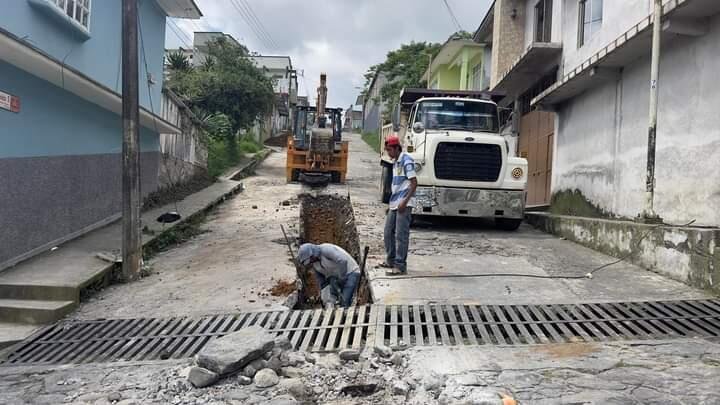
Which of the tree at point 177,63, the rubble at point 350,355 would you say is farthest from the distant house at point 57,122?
the tree at point 177,63

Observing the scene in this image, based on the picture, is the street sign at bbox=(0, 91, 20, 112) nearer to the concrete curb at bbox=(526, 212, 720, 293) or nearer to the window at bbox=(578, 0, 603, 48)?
the concrete curb at bbox=(526, 212, 720, 293)

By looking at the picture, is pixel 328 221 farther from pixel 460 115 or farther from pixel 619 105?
pixel 619 105

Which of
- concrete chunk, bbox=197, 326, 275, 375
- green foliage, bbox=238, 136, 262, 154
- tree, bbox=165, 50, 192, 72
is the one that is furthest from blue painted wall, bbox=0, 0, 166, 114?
green foliage, bbox=238, 136, 262, 154

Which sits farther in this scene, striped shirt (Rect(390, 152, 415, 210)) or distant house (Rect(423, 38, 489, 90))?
distant house (Rect(423, 38, 489, 90))

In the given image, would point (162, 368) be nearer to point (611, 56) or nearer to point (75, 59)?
point (75, 59)

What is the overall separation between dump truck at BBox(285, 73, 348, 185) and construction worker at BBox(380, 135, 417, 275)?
12282 mm

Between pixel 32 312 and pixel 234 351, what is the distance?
3.41m

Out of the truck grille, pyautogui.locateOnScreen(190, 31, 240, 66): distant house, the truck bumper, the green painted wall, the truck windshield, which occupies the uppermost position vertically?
pyautogui.locateOnScreen(190, 31, 240, 66): distant house

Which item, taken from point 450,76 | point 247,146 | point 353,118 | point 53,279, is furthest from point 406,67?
point 353,118

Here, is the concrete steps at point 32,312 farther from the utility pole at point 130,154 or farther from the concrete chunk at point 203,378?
the concrete chunk at point 203,378

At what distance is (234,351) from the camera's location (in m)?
4.20

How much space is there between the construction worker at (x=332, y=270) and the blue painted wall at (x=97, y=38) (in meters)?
4.93

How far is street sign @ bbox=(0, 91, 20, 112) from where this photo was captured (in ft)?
23.5

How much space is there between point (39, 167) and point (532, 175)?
12.0 m
